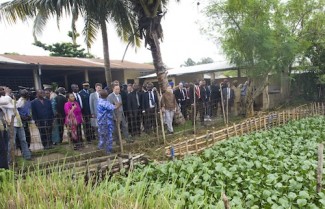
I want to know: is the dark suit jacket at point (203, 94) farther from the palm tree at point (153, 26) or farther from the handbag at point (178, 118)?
the palm tree at point (153, 26)

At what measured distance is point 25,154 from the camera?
5.95 meters

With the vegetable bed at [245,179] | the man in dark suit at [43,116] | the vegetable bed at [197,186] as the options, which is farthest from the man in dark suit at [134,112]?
the vegetable bed at [245,179]

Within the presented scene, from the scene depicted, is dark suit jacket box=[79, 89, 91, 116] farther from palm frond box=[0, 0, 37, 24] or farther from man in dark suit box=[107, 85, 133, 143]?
palm frond box=[0, 0, 37, 24]

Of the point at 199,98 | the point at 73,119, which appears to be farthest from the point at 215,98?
the point at 73,119

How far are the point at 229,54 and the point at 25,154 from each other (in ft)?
27.2

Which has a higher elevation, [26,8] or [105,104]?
[26,8]

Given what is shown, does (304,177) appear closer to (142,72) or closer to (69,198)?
(69,198)

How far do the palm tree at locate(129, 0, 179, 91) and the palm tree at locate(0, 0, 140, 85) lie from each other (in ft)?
2.43

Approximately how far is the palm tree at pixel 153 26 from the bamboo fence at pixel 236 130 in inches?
94.7

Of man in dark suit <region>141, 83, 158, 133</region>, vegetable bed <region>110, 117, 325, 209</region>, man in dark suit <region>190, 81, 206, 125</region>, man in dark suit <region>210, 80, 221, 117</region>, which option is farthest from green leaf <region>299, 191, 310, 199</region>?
man in dark suit <region>210, 80, 221, 117</region>

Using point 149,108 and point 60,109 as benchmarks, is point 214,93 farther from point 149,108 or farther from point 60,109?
point 60,109

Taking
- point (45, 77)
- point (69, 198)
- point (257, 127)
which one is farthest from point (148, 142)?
point (45, 77)

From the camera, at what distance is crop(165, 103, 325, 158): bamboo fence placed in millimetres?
6043

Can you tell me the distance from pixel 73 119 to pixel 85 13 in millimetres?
4438
